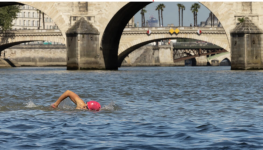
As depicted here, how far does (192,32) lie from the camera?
270 ft

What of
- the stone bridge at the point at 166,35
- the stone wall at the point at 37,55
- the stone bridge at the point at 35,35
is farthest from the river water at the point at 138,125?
the stone wall at the point at 37,55

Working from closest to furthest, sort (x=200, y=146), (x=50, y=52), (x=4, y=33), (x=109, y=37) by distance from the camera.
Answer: (x=200, y=146) → (x=109, y=37) → (x=4, y=33) → (x=50, y=52)

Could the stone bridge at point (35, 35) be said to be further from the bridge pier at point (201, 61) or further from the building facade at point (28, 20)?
Result: the building facade at point (28, 20)

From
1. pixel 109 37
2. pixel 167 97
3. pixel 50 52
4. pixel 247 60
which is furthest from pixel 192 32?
pixel 167 97

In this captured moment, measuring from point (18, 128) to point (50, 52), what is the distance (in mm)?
101972

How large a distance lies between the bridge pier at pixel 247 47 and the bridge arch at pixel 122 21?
149cm

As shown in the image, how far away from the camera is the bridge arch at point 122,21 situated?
5134 cm

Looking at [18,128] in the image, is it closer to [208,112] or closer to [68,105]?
[68,105]

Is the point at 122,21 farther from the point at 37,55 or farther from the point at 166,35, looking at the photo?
the point at 37,55

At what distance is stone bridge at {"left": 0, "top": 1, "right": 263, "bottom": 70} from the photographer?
51.0 meters

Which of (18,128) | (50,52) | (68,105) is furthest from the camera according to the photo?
(50,52)

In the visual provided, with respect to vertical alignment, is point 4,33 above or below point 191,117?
above

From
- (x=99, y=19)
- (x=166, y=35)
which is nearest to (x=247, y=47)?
(x=99, y=19)

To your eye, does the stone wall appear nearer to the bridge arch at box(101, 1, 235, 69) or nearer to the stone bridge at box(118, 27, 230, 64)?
the stone bridge at box(118, 27, 230, 64)
